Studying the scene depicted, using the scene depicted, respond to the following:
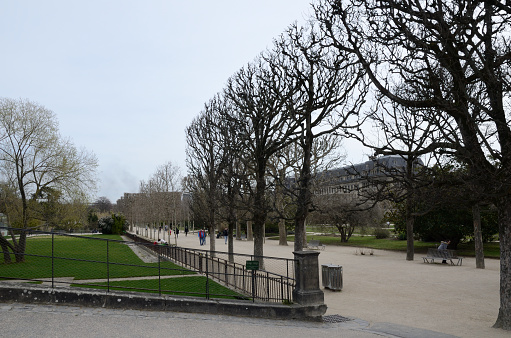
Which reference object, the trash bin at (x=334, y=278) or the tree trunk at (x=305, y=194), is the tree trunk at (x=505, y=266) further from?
the tree trunk at (x=305, y=194)

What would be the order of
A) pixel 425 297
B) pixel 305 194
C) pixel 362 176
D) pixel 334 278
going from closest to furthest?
pixel 362 176, pixel 425 297, pixel 334 278, pixel 305 194

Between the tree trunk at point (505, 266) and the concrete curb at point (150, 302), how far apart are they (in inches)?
156

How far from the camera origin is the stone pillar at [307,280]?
8750 millimetres

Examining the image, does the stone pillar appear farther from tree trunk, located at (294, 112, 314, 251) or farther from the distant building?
tree trunk, located at (294, 112, 314, 251)

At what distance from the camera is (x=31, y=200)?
2397cm

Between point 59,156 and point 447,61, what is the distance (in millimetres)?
20827

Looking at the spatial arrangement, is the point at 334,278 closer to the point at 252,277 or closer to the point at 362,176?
the point at 362,176

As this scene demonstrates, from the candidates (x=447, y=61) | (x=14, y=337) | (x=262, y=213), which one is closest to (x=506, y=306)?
(x=447, y=61)

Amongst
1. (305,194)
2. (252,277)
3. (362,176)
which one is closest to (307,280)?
(252,277)

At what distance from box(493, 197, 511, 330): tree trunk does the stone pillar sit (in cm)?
399

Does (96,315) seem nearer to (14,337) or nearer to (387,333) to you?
(14,337)

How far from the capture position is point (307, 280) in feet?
28.8

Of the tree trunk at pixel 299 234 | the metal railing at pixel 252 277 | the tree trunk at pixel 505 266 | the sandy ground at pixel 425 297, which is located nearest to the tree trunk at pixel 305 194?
the tree trunk at pixel 299 234

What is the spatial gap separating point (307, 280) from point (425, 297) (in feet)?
21.3
